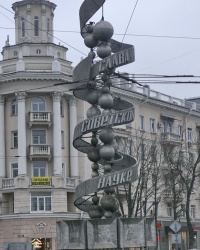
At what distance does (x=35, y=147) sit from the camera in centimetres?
6047

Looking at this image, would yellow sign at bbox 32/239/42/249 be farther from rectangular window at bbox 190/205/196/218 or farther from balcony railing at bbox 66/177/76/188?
rectangular window at bbox 190/205/196/218

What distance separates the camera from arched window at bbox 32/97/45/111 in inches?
2419

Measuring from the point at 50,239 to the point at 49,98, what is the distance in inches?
482

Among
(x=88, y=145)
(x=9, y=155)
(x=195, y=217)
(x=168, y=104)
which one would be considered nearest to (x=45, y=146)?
(x=9, y=155)

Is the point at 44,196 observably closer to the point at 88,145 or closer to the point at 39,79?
the point at 39,79

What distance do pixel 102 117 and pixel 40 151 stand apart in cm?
4266

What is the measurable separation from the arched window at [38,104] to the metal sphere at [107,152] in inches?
1728

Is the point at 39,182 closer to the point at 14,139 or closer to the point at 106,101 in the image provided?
the point at 14,139

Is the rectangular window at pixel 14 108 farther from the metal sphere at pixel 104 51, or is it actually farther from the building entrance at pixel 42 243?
the metal sphere at pixel 104 51

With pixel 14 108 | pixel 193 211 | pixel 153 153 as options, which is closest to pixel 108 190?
pixel 153 153

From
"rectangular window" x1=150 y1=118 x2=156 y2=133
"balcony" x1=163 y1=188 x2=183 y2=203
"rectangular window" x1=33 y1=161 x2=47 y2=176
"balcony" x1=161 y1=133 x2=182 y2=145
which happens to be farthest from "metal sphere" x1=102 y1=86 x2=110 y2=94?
"rectangular window" x1=150 y1=118 x2=156 y2=133

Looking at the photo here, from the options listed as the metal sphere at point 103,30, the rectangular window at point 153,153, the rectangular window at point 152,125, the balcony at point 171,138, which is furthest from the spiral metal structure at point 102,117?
the rectangular window at point 152,125

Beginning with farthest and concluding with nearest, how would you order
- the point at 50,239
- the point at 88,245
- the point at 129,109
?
the point at 50,239 < the point at 129,109 < the point at 88,245

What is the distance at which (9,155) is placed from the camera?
201ft
